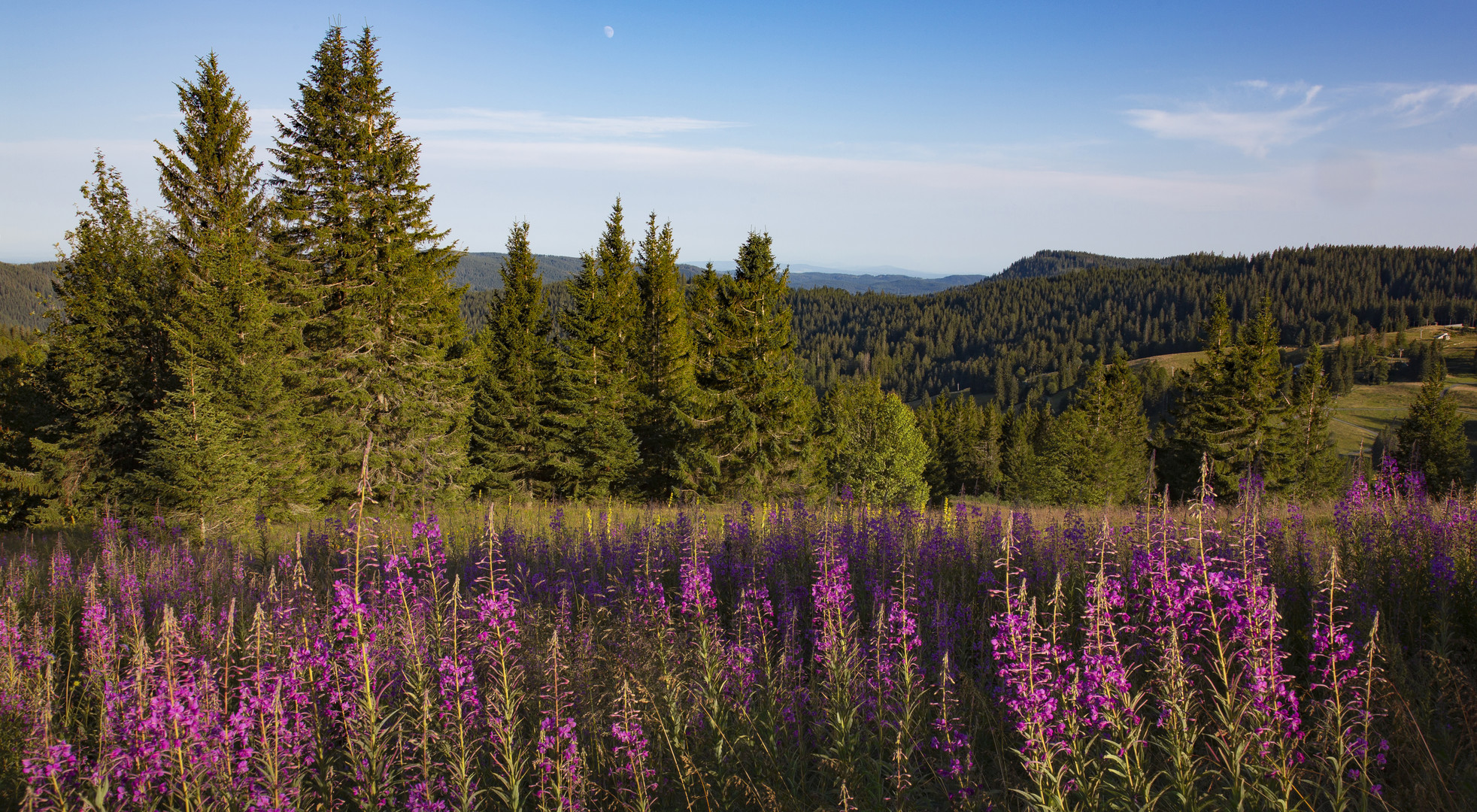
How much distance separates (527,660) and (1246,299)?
23472 cm

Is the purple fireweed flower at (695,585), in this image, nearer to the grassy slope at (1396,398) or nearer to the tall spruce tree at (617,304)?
the tall spruce tree at (617,304)

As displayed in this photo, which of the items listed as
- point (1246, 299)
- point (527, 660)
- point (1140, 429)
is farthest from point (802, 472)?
point (1246, 299)

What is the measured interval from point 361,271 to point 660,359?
42.6 feet

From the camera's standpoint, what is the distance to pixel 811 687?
419 centimetres

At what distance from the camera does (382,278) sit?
66.1ft

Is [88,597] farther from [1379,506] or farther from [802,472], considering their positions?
[802,472]

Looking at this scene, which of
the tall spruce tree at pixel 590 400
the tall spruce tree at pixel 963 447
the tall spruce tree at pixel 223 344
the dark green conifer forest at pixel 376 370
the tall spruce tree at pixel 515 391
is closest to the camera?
the tall spruce tree at pixel 223 344

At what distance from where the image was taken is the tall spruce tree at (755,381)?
24922 millimetres

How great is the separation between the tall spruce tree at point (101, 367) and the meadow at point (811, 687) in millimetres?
17502

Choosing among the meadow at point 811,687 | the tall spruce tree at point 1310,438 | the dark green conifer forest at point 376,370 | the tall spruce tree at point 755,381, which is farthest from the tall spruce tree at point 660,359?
the tall spruce tree at point 1310,438

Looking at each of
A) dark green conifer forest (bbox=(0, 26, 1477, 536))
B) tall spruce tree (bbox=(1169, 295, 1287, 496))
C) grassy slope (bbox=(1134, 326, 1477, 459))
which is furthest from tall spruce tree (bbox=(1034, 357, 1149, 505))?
grassy slope (bbox=(1134, 326, 1477, 459))

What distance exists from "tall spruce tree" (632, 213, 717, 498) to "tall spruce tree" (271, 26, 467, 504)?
9413 millimetres

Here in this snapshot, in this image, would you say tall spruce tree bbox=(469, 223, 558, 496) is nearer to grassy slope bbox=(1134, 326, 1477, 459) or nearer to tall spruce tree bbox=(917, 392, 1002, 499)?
tall spruce tree bbox=(917, 392, 1002, 499)

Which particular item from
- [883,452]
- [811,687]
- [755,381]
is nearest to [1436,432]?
[883,452]
